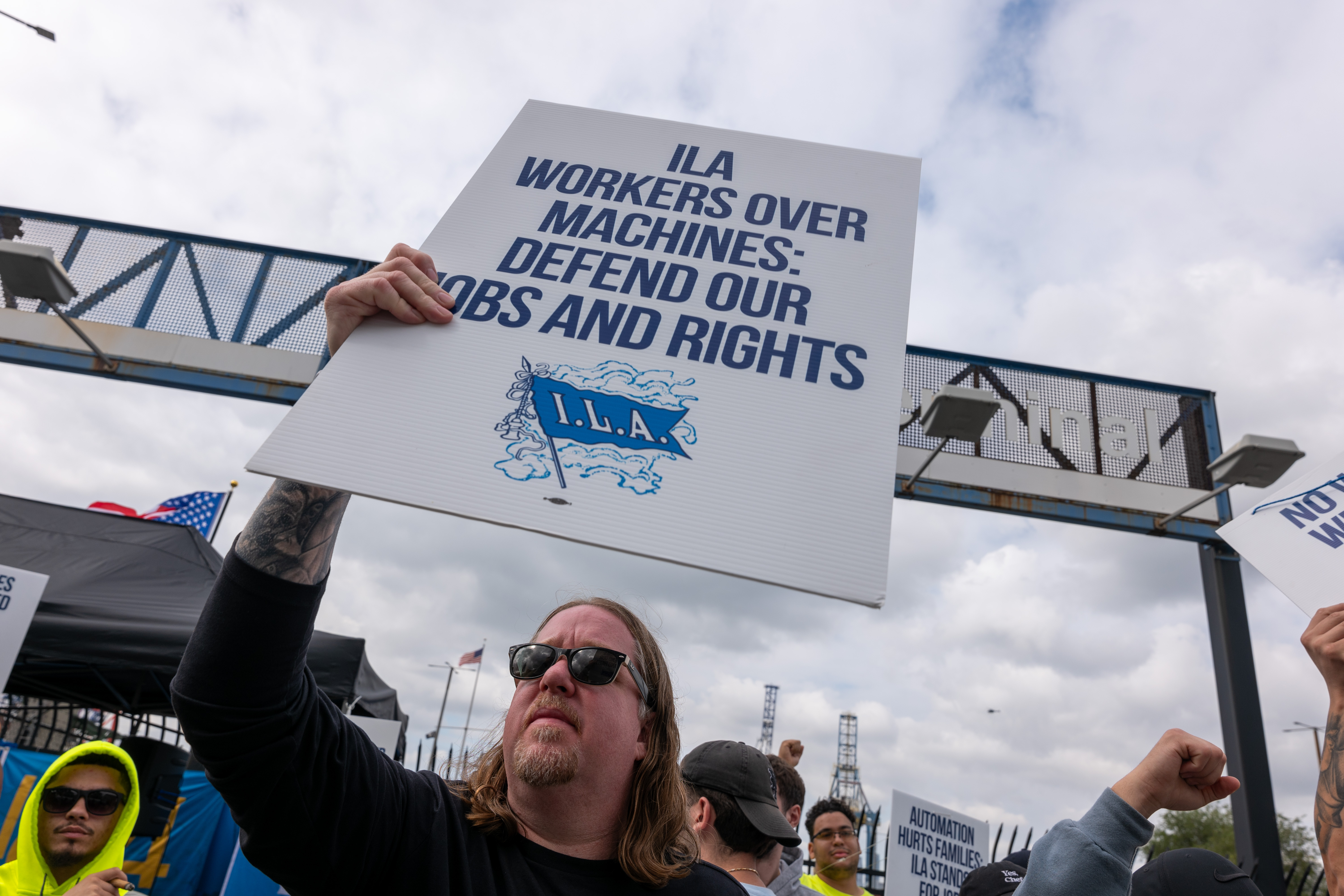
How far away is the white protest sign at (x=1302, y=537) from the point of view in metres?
1.67

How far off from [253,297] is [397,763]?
7690 mm

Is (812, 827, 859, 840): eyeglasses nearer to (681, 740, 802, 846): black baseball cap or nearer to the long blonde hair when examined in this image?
(681, 740, 802, 846): black baseball cap

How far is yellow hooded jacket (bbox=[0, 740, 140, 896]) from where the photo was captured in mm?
3320

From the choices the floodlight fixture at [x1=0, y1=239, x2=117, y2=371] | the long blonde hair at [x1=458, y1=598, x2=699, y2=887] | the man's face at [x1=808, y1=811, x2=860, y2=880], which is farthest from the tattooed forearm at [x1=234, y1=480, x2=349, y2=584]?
the floodlight fixture at [x1=0, y1=239, x2=117, y2=371]

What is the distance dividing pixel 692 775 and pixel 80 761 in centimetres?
305

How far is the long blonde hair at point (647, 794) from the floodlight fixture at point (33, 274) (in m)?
5.93

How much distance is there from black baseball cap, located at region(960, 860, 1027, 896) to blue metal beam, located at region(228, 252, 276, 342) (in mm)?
7715

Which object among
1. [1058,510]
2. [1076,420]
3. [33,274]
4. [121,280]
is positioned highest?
[1076,420]

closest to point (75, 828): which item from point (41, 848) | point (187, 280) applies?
point (41, 848)

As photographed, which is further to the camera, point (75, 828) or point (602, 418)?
point (75, 828)

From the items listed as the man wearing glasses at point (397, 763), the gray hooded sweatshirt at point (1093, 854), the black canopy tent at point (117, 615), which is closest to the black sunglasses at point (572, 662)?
the man wearing glasses at point (397, 763)

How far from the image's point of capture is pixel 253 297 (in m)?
7.91

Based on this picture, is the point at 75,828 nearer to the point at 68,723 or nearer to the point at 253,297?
the point at 253,297

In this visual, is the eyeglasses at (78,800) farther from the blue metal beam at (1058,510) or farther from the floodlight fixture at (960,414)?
the blue metal beam at (1058,510)
